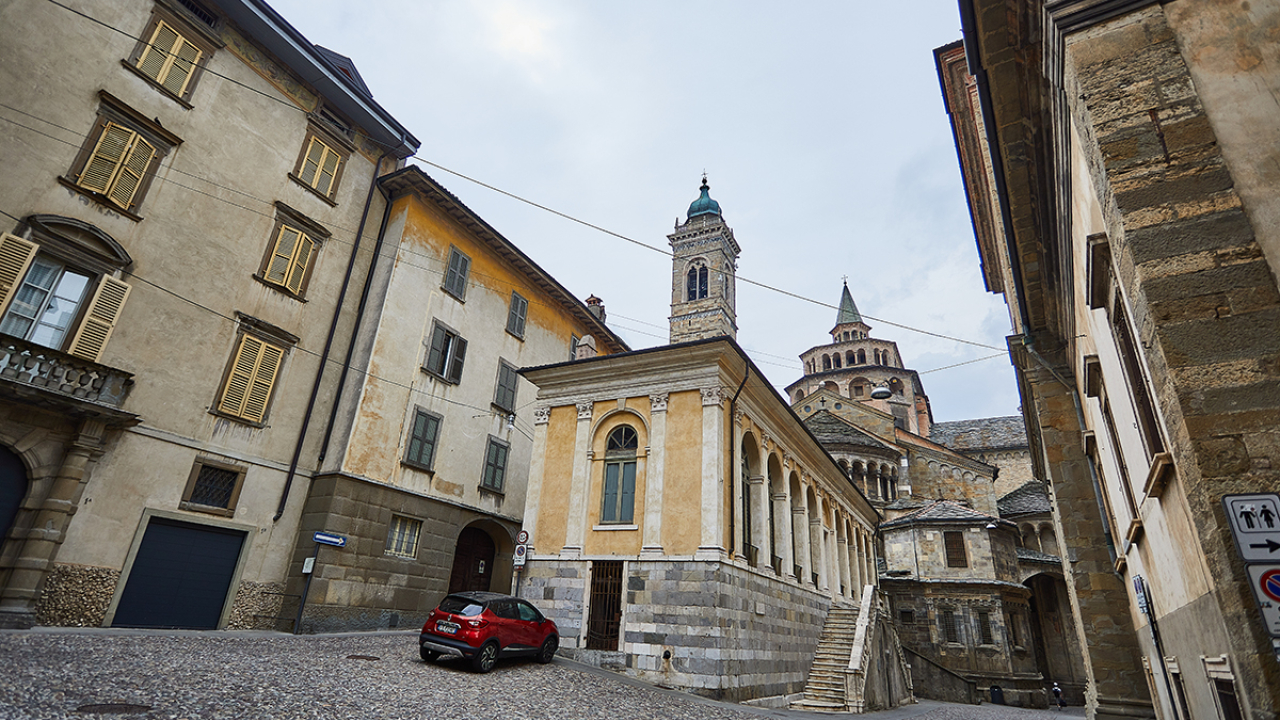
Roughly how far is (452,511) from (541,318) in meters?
8.77

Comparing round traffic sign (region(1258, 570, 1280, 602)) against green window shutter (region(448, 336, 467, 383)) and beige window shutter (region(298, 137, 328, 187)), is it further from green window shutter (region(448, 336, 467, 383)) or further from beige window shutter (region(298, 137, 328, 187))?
beige window shutter (region(298, 137, 328, 187))

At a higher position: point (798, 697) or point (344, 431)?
point (344, 431)

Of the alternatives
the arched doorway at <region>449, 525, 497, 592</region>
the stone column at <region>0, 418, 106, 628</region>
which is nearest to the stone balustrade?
the stone column at <region>0, 418, 106, 628</region>

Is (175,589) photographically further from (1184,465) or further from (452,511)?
(1184,465)

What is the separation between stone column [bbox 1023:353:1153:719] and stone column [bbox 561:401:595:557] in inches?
412

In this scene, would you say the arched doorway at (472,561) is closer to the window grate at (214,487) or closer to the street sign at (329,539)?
the street sign at (329,539)

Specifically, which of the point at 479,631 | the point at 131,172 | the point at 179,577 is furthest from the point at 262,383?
the point at 479,631

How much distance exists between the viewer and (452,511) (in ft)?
60.6

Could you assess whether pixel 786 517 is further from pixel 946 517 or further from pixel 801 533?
pixel 946 517

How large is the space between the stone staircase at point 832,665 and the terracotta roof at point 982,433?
40.4m

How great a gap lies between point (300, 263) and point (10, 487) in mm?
7724

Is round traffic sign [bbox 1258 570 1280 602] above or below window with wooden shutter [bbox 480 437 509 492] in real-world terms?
below

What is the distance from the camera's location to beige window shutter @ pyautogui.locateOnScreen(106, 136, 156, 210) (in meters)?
12.8

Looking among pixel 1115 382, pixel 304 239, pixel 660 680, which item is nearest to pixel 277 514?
pixel 304 239
